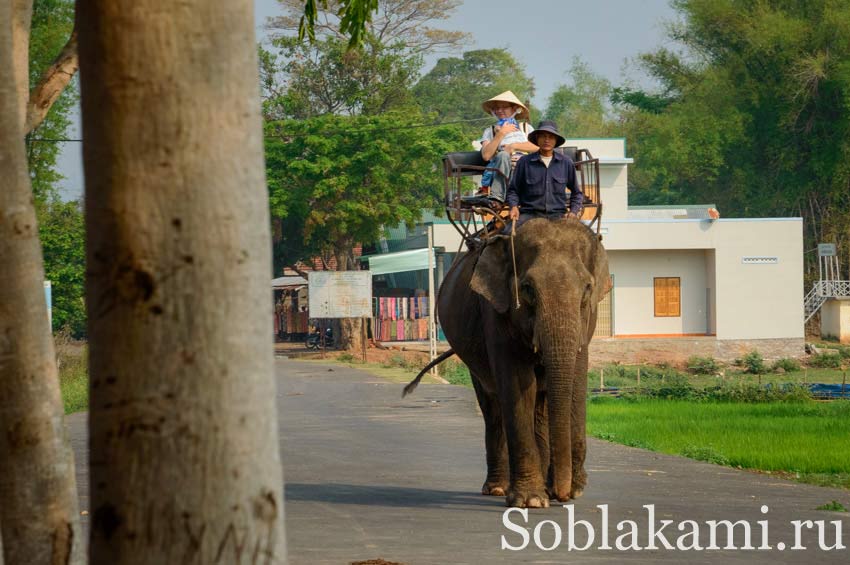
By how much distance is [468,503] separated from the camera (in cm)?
1091

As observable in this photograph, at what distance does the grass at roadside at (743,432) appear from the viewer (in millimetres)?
17062

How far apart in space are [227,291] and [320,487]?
30.4 ft

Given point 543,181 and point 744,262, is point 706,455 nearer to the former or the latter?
point 543,181

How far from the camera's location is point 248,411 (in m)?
3.03

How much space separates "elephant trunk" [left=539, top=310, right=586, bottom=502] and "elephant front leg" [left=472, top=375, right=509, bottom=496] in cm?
96

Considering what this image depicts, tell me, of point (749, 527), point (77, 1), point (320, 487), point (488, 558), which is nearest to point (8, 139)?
point (77, 1)

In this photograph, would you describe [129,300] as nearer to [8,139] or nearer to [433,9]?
[8,139]

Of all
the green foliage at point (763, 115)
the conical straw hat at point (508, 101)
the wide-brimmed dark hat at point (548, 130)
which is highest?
the green foliage at point (763, 115)

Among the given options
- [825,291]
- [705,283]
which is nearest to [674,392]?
[705,283]

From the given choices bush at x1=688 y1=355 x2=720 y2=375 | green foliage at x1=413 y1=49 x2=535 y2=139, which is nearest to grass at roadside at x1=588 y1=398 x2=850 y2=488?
bush at x1=688 y1=355 x2=720 y2=375

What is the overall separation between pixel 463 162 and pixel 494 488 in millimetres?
3003

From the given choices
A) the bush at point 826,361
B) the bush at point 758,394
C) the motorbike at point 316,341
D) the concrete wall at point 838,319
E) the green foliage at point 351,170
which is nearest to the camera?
the bush at point 758,394

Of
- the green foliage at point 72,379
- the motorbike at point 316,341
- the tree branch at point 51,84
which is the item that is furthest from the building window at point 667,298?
the tree branch at point 51,84

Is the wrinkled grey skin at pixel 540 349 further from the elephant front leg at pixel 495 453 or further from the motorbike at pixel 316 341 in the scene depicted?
the motorbike at pixel 316 341
